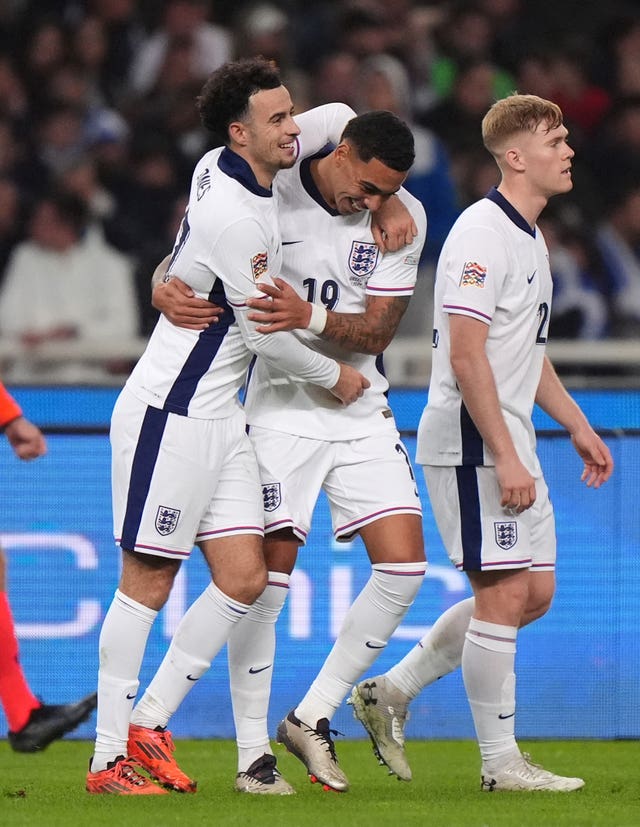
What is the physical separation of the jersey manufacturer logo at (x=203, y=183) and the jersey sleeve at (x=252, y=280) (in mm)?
179

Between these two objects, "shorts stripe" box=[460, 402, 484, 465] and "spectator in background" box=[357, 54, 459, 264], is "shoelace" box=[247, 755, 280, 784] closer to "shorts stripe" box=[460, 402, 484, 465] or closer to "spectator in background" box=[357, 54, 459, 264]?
"shorts stripe" box=[460, 402, 484, 465]

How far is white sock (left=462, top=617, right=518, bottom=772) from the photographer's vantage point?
183 inches

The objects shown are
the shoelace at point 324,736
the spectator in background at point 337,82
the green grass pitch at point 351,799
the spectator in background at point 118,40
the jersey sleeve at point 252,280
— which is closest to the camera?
the green grass pitch at point 351,799

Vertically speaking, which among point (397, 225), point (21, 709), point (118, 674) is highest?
point (397, 225)

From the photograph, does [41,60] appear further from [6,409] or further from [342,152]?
[342,152]

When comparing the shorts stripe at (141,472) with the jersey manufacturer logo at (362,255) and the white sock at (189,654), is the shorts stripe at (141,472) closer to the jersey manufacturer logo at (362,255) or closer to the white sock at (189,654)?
the white sock at (189,654)

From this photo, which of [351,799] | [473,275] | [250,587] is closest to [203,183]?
[473,275]

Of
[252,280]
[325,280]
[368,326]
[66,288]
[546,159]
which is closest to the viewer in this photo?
[252,280]

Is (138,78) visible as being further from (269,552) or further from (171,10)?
(269,552)

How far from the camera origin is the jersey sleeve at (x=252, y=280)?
4418 mm

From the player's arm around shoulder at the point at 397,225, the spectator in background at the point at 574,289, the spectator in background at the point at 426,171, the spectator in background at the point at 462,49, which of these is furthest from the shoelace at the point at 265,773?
the spectator in background at the point at 462,49

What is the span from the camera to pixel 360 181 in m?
4.66

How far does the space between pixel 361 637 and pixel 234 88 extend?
171cm

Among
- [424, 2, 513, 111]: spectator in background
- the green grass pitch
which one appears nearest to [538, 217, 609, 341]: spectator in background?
[424, 2, 513, 111]: spectator in background
